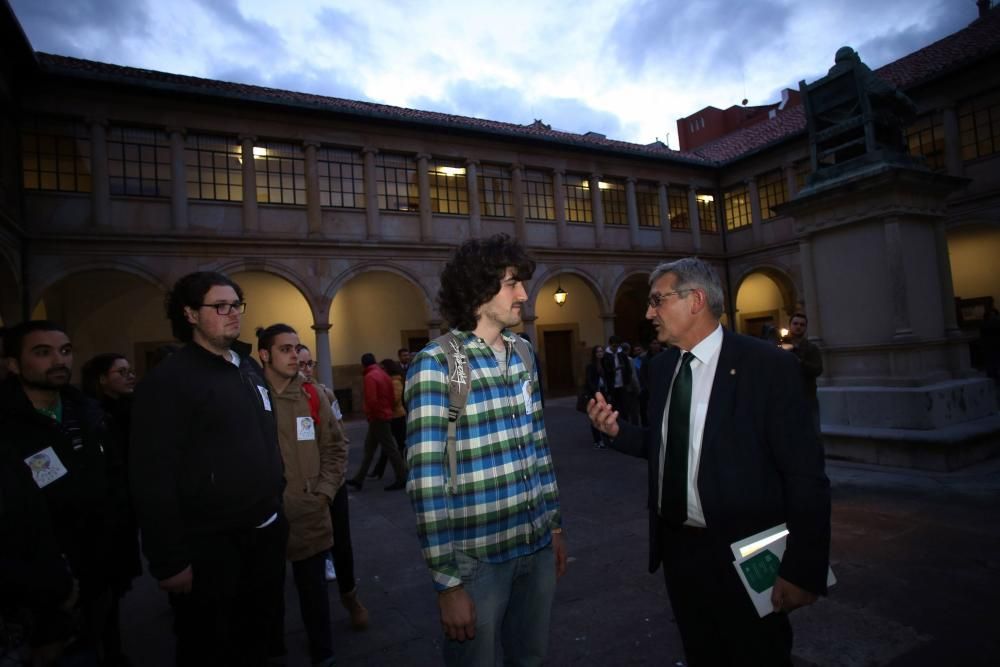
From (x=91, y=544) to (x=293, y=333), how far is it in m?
1.47

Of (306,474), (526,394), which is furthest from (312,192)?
(526,394)

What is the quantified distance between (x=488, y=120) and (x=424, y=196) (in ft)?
12.5

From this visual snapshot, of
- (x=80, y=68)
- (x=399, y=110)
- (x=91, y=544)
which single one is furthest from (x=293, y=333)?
(x=399, y=110)

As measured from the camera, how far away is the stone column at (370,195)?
1628 cm

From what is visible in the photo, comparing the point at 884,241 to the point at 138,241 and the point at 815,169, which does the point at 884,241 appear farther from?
the point at 138,241

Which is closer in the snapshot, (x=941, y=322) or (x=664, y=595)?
(x=664, y=595)

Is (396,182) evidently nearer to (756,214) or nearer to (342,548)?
(756,214)

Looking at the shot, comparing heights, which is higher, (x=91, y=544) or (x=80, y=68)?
(x=80, y=68)

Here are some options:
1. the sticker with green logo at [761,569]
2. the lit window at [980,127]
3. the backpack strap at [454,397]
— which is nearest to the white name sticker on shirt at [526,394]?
the backpack strap at [454,397]

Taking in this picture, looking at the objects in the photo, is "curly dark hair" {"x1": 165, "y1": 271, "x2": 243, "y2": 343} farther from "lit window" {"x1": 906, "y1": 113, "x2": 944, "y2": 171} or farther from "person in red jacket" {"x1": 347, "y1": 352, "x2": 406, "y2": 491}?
"lit window" {"x1": 906, "y1": 113, "x2": 944, "y2": 171}

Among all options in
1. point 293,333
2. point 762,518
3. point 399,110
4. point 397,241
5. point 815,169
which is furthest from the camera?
point 399,110

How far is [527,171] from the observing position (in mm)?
19000

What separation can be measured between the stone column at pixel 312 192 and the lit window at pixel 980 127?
1865 centimetres

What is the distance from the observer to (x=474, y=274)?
7.00ft
